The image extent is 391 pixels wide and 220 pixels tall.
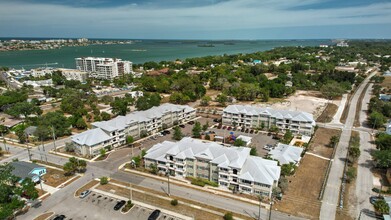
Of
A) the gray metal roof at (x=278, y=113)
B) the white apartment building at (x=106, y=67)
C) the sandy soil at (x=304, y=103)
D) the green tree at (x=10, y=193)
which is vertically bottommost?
the sandy soil at (x=304, y=103)

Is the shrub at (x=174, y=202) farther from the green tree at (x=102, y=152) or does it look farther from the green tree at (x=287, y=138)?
the green tree at (x=287, y=138)

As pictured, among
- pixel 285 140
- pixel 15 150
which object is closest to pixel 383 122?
pixel 285 140

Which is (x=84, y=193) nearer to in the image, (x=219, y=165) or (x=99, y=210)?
(x=99, y=210)

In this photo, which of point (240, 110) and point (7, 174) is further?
point (240, 110)

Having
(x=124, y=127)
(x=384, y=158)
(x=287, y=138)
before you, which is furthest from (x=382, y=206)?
(x=124, y=127)

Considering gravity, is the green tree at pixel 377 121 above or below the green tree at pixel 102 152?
above

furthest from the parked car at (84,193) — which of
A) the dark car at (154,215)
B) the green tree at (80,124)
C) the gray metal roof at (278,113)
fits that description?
the gray metal roof at (278,113)

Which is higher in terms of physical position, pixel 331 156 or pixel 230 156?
pixel 230 156

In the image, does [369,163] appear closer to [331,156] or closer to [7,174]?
[331,156]
